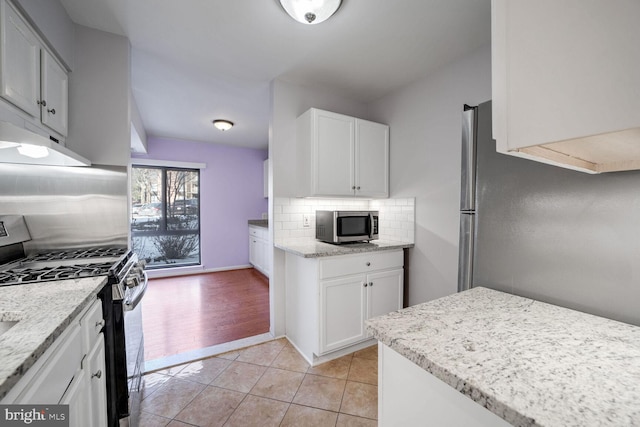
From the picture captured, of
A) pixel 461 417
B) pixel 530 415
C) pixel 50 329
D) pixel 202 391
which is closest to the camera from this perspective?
pixel 530 415

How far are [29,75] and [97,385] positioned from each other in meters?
1.54

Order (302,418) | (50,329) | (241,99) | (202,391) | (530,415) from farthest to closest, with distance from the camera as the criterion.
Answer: (241,99), (202,391), (302,418), (50,329), (530,415)

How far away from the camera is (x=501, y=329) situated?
0.74m

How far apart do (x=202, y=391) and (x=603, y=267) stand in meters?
2.16

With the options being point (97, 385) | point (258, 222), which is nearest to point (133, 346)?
point (97, 385)

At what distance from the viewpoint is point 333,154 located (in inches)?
94.2

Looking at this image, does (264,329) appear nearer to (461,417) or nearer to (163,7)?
(461,417)

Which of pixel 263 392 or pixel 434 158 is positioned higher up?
pixel 434 158

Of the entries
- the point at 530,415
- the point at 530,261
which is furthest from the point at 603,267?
the point at 530,415

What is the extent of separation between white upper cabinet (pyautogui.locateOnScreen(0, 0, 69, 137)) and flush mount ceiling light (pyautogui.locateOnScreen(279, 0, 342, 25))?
1.28 metres

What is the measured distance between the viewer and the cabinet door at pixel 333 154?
2.31 meters

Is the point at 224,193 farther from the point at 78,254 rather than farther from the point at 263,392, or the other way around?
the point at 263,392

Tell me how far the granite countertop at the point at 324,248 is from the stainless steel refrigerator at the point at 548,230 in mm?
936

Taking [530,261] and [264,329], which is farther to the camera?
[264,329]
